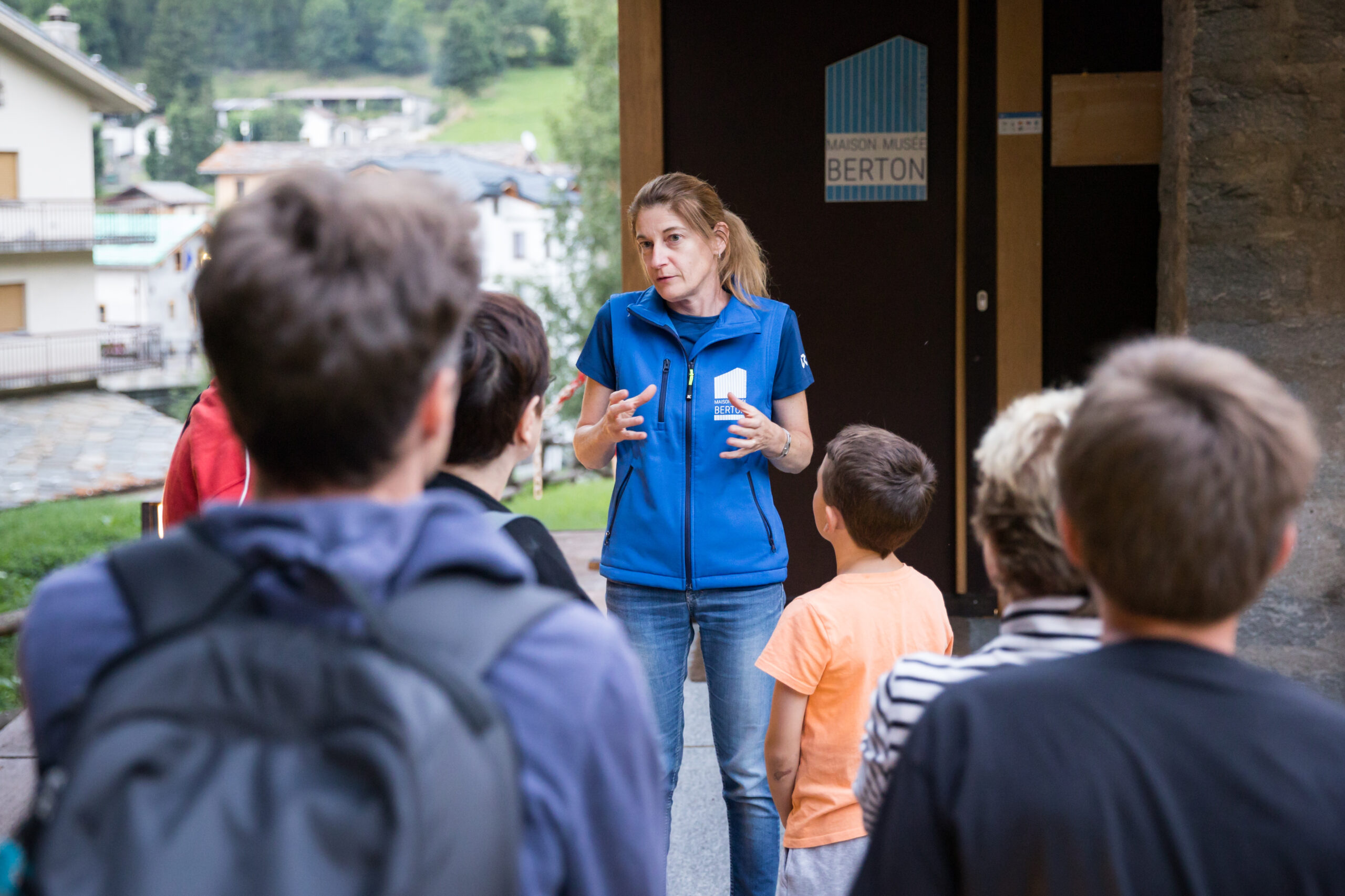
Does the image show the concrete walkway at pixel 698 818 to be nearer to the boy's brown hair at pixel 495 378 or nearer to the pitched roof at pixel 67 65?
the boy's brown hair at pixel 495 378

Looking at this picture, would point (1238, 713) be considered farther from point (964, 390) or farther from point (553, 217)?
point (553, 217)

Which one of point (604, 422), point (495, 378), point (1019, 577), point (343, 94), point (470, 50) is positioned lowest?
point (1019, 577)

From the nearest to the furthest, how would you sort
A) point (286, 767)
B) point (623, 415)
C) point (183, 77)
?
point (286, 767)
point (623, 415)
point (183, 77)

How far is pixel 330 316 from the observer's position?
2.89ft

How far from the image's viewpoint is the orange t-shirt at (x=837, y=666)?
1.96 meters

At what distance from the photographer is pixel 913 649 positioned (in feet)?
6.55

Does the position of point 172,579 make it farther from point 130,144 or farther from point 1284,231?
point 130,144

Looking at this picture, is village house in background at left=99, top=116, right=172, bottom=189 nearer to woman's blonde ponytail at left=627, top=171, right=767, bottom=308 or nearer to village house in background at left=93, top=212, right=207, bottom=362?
village house in background at left=93, top=212, right=207, bottom=362

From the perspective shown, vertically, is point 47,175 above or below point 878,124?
above

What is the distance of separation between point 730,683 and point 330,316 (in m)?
1.74

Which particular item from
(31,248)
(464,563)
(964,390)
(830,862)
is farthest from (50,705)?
(31,248)

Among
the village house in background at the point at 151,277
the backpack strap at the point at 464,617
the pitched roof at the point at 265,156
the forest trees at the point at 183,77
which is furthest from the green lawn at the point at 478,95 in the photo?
the backpack strap at the point at 464,617

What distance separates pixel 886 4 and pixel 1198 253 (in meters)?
1.47

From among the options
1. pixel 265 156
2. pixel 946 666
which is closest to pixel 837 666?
pixel 946 666
